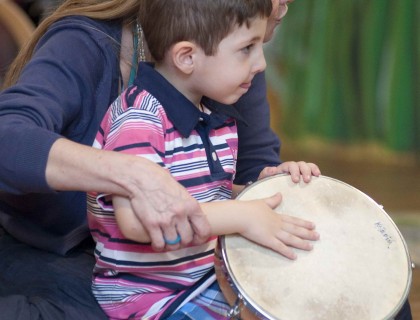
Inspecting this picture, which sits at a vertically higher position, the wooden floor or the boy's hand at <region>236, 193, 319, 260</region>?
the boy's hand at <region>236, 193, 319, 260</region>

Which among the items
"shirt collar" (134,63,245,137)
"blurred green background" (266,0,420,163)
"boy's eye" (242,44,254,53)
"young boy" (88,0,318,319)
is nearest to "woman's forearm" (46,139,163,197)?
"young boy" (88,0,318,319)

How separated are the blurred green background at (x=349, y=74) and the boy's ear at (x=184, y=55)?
2709 mm

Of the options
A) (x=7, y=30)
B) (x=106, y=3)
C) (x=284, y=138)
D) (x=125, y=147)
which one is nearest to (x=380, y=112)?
(x=284, y=138)

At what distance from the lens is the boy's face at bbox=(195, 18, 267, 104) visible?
1553mm

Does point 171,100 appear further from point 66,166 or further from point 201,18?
point 66,166

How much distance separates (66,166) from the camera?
138 centimetres

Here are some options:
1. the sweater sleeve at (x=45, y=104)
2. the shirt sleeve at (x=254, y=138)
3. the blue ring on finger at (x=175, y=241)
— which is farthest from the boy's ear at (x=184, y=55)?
the shirt sleeve at (x=254, y=138)

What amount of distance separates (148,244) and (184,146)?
206 mm

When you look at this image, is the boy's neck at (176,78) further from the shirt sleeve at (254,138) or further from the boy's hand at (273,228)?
the shirt sleeve at (254,138)

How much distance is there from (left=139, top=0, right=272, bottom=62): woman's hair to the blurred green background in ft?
8.85

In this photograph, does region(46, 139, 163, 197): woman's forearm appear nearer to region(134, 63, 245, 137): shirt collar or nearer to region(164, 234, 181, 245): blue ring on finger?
region(164, 234, 181, 245): blue ring on finger

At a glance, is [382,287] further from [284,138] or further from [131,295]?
[284,138]

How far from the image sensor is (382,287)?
5.03ft

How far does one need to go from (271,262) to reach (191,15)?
0.49 metres
